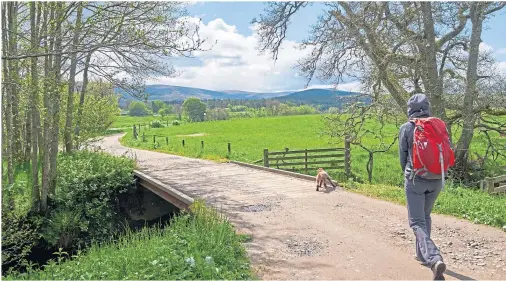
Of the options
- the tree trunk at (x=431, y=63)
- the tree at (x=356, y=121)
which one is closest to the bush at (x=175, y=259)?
the tree trunk at (x=431, y=63)

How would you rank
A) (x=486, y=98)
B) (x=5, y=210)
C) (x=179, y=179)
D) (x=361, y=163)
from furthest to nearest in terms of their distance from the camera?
(x=361, y=163)
(x=179, y=179)
(x=486, y=98)
(x=5, y=210)

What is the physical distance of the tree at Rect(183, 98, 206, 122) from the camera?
10940 centimetres

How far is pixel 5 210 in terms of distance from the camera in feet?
30.4

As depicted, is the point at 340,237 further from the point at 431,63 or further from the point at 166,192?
the point at 431,63

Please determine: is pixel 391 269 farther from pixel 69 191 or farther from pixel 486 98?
pixel 69 191

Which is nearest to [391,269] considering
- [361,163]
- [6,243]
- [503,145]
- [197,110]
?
[6,243]

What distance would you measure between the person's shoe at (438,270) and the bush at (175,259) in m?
2.07

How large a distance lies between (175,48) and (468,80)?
9.15 metres

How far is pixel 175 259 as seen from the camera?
15.5 ft

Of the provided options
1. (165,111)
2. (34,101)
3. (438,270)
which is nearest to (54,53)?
(34,101)

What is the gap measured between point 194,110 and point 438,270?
11007 centimetres

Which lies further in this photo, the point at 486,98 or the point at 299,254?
the point at 486,98

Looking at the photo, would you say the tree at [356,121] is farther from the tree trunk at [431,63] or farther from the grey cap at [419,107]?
the grey cap at [419,107]

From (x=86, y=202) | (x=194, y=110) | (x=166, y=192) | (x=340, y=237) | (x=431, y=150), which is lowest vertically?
(x=86, y=202)
